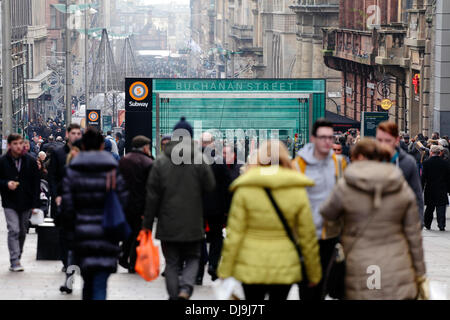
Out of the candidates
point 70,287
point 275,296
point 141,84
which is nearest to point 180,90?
point 141,84

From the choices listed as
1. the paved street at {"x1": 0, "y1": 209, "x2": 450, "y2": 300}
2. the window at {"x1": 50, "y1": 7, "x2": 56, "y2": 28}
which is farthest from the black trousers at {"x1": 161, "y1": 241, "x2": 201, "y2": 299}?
the window at {"x1": 50, "y1": 7, "x2": 56, "y2": 28}

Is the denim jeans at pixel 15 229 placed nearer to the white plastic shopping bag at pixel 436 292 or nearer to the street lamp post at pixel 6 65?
the white plastic shopping bag at pixel 436 292

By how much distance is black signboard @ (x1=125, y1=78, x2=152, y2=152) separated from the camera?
59.2 ft

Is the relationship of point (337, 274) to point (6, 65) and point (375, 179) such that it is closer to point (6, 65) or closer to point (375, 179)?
point (375, 179)

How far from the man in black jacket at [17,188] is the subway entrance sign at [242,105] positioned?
6659 mm

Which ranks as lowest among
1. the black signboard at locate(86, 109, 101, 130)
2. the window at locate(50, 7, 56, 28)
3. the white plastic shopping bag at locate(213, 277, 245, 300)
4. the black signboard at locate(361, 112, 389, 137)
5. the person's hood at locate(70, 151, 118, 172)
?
the black signboard at locate(86, 109, 101, 130)

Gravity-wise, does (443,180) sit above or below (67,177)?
below

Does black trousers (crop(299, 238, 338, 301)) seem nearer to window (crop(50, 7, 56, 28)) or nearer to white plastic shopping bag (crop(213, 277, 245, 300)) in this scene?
white plastic shopping bag (crop(213, 277, 245, 300))

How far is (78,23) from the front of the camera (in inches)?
4441

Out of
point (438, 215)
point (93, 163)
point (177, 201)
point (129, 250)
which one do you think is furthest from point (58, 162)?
point (438, 215)

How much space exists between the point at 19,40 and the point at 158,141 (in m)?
54.4

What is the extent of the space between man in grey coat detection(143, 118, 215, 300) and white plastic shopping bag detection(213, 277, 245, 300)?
1.20 metres

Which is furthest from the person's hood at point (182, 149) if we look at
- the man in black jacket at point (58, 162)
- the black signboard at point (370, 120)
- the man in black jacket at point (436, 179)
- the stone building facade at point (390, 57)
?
the stone building facade at point (390, 57)

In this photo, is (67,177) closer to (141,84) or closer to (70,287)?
(70,287)
